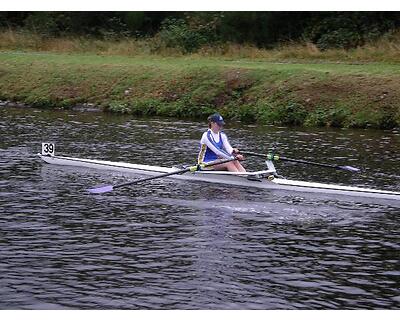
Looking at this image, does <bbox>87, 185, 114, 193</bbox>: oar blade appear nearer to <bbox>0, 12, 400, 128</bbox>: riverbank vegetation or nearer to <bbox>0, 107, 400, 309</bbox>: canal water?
<bbox>0, 107, 400, 309</bbox>: canal water

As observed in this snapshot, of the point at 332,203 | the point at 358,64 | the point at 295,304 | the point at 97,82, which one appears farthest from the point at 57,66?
the point at 295,304

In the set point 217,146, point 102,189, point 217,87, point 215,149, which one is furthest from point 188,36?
point 102,189

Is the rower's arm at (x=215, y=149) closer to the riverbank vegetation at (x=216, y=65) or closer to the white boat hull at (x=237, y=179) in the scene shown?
the white boat hull at (x=237, y=179)

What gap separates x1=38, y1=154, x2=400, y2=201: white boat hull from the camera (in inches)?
789

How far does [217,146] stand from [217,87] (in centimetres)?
1778

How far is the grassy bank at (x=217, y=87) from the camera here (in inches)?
1400

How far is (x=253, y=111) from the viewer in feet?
123

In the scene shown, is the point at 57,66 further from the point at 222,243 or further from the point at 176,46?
the point at 222,243

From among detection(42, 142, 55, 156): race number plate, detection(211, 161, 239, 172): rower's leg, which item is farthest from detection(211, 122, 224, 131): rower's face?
detection(42, 142, 55, 156): race number plate

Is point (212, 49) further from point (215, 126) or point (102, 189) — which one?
point (102, 189)

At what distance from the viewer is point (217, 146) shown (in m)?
22.2

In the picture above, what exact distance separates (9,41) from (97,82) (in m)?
17.7

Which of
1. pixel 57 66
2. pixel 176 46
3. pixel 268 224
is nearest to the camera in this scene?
pixel 268 224

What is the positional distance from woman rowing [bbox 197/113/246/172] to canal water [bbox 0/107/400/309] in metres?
0.87
